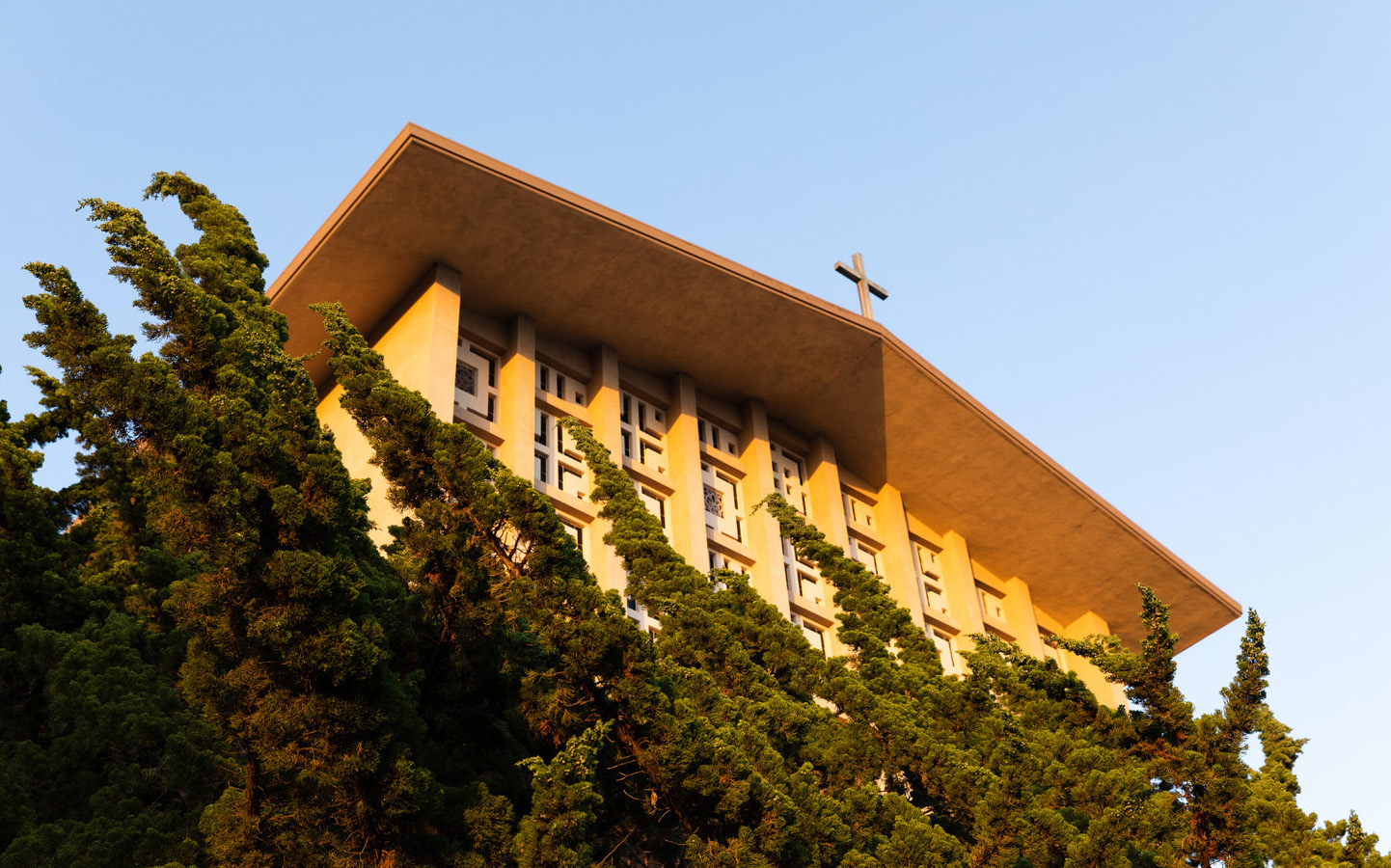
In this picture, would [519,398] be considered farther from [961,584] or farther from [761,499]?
[961,584]

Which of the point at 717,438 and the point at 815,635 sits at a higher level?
the point at 717,438

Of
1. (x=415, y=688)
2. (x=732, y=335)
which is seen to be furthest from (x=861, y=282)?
(x=415, y=688)

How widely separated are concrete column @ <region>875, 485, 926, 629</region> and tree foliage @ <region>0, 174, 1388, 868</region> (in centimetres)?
1074

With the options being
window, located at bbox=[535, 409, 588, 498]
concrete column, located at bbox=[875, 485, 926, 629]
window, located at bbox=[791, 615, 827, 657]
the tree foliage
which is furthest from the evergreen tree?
concrete column, located at bbox=[875, 485, 926, 629]

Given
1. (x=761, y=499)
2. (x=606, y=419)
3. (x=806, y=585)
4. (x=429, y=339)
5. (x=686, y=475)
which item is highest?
(x=761, y=499)

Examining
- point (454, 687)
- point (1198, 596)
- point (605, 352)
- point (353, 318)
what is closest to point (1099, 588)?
point (1198, 596)

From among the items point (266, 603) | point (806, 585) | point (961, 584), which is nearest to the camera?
point (266, 603)

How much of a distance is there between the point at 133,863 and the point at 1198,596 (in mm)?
25391

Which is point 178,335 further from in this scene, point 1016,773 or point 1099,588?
point 1099,588

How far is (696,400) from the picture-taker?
81.0ft

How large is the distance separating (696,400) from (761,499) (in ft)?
7.36

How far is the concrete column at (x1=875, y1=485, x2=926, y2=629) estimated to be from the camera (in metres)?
25.5

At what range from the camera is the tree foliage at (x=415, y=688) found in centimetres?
866

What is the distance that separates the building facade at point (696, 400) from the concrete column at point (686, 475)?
0.05m
